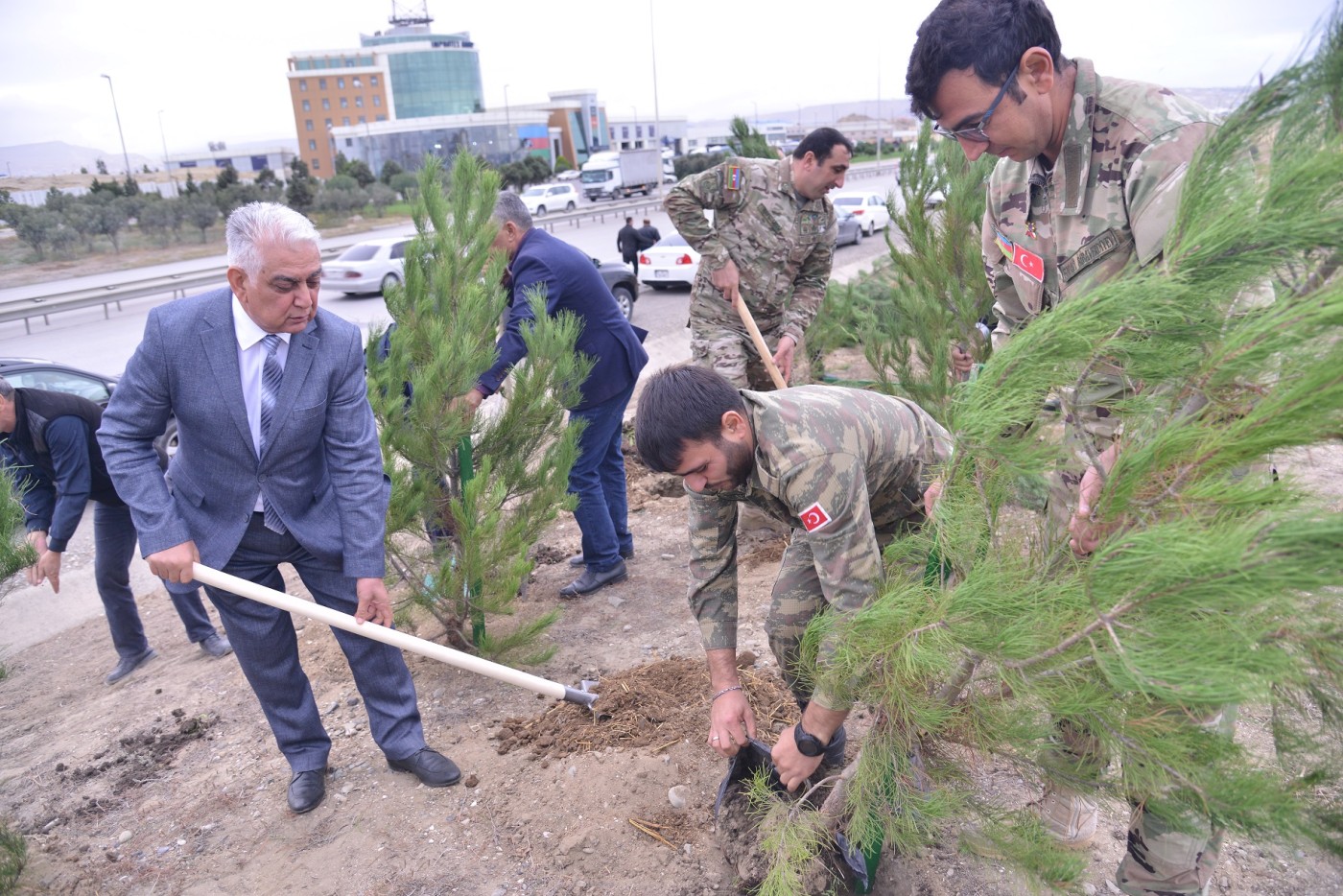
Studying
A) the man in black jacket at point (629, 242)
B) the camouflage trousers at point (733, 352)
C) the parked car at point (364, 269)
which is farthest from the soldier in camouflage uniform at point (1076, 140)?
the parked car at point (364, 269)

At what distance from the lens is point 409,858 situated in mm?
2326

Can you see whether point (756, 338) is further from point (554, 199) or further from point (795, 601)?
point (554, 199)

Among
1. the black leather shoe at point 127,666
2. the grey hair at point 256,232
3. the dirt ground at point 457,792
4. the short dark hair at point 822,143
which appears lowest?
the black leather shoe at point 127,666

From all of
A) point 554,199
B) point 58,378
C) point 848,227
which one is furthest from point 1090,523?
point 554,199

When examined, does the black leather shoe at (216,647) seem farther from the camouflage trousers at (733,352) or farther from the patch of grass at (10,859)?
the camouflage trousers at (733,352)

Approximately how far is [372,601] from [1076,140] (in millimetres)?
2119

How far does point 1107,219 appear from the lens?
1.70m

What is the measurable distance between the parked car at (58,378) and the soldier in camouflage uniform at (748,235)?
3.83m

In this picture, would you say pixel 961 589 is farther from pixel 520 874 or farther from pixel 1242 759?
pixel 520 874

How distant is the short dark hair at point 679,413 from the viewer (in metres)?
1.75

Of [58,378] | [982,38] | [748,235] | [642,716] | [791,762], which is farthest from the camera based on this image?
[58,378]

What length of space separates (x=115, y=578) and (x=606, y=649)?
2.22 metres

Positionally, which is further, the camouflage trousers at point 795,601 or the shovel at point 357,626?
the shovel at point 357,626

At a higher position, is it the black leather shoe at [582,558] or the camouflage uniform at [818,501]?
the camouflage uniform at [818,501]
